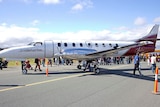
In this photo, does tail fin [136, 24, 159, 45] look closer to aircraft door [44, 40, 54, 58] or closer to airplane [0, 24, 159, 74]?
airplane [0, 24, 159, 74]

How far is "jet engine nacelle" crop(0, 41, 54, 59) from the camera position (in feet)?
64.1

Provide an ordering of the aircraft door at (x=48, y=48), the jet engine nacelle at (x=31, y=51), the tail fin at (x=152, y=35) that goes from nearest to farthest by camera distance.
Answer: the jet engine nacelle at (x=31, y=51)
the aircraft door at (x=48, y=48)
the tail fin at (x=152, y=35)

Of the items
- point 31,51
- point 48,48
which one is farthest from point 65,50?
point 31,51

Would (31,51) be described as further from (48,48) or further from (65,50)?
(65,50)

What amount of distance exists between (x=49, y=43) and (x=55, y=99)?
13326 mm

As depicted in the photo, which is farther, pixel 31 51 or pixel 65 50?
pixel 65 50

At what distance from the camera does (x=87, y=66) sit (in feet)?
77.4

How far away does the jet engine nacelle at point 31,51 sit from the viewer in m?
19.5

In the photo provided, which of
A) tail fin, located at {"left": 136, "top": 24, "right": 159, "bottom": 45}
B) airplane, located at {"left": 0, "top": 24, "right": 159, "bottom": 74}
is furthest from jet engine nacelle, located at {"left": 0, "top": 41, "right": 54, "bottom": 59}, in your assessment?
tail fin, located at {"left": 136, "top": 24, "right": 159, "bottom": 45}

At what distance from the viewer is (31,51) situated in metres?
20.5

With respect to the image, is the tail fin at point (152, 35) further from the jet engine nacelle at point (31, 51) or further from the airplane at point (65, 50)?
the jet engine nacelle at point (31, 51)

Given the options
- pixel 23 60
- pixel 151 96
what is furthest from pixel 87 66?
pixel 151 96

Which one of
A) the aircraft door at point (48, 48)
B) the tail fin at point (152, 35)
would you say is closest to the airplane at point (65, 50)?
the aircraft door at point (48, 48)

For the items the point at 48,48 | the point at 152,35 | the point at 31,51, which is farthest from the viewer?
the point at 152,35
